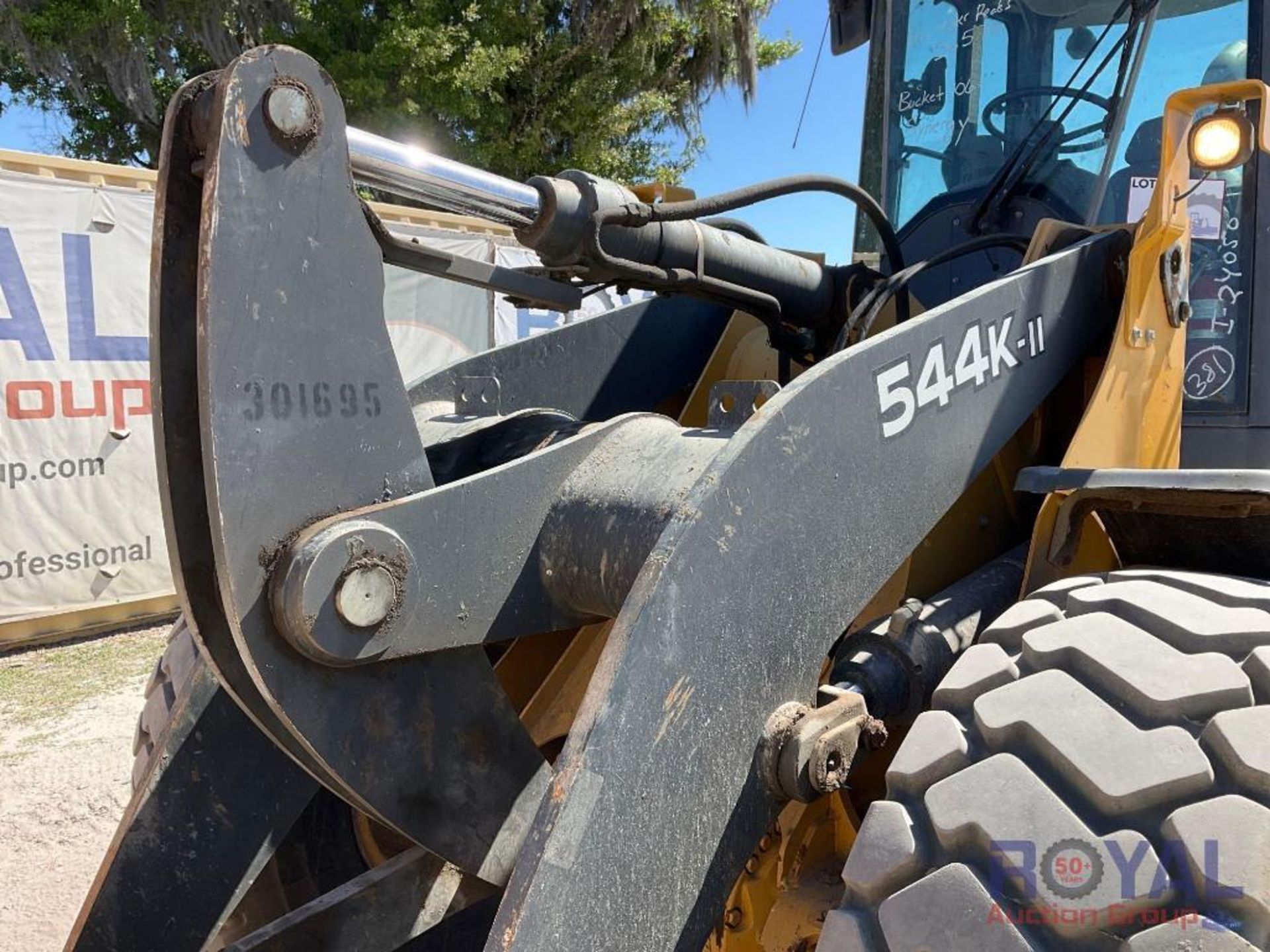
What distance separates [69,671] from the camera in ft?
19.0

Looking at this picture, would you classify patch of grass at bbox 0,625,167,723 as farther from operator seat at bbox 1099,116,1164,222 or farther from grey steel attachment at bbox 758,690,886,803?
operator seat at bbox 1099,116,1164,222

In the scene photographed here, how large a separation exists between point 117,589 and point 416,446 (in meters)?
6.02

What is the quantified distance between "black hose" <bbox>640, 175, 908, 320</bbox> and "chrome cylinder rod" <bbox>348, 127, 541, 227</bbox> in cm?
32

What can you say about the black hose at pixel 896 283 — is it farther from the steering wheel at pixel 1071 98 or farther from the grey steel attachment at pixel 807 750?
the grey steel attachment at pixel 807 750

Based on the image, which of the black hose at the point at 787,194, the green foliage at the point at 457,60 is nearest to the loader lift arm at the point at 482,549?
the black hose at the point at 787,194

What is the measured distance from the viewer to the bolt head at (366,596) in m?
1.34

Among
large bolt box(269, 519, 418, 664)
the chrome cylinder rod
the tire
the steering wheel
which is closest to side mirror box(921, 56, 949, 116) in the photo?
the steering wheel

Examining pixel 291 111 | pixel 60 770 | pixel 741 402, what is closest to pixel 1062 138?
pixel 741 402

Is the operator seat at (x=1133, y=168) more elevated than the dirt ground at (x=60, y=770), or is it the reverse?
the operator seat at (x=1133, y=168)

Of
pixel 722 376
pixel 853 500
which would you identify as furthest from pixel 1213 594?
pixel 722 376

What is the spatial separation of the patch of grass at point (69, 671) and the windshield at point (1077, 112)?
478 cm

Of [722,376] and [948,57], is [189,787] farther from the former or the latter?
[948,57]

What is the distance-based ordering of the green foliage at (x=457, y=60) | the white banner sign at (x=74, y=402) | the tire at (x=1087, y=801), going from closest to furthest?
the tire at (x=1087, y=801)
the white banner sign at (x=74, y=402)
the green foliage at (x=457, y=60)

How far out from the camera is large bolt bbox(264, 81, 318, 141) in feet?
4.26
